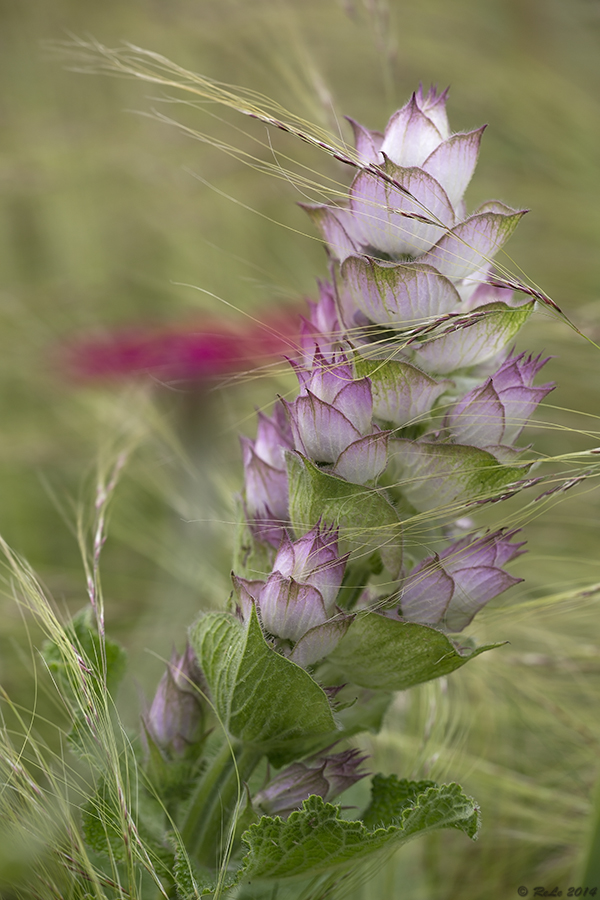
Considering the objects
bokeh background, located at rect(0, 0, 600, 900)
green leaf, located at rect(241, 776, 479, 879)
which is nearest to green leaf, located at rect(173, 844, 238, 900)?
green leaf, located at rect(241, 776, 479, 879)

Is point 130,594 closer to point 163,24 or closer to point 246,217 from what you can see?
point 246,217

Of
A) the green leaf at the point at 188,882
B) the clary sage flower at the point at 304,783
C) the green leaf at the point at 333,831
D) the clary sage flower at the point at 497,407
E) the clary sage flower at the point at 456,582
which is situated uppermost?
the clary sage flower at the point at 497,407

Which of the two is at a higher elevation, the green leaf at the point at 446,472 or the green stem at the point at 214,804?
the green leaf at the point at 446,472

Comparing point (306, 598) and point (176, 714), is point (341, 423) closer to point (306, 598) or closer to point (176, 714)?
point (306, 598)

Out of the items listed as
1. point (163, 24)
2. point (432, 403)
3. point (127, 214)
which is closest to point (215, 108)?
point (163, 24)

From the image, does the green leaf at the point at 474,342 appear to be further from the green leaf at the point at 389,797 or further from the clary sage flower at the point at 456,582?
the green leaf at the point at 389,797

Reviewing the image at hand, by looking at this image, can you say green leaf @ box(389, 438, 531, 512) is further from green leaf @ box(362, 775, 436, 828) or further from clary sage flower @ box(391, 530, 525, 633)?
green leaf @ box(362, 775, 436, 828)

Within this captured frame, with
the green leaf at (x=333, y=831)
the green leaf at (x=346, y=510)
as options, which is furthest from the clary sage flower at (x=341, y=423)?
the green leaf at (x=333, y=831)
